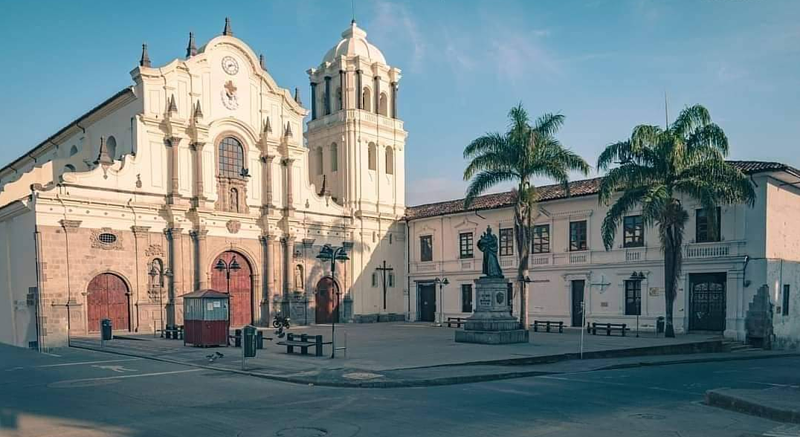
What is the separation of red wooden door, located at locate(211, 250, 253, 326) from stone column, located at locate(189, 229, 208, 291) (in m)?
1.19

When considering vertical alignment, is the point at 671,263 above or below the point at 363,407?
above

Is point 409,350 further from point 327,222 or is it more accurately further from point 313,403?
point 327,222

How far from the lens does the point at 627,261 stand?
96.3ft

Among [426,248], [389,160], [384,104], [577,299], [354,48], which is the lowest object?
[577,299]

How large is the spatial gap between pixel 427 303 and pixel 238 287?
1253 centimetres

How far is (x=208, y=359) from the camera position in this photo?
16859 millimetres

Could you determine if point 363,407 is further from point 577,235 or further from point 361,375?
point 577,235

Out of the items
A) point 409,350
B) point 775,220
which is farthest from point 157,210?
point 775,220

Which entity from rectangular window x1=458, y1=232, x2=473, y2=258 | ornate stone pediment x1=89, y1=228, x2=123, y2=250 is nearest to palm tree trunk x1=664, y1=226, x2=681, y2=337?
rectangular window x1=458, y1=232, x2=473, y2=258

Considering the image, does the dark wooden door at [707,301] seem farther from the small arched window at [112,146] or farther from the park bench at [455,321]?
the small arched window at [112,146]

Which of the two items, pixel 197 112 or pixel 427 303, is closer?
pixel 197 112

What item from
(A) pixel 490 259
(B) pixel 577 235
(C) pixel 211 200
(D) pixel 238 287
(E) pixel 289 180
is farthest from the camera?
(E) pixel 289 180

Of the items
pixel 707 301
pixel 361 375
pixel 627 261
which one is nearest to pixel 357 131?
pixel 627 261

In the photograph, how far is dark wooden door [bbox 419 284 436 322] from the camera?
3853 centimetres
